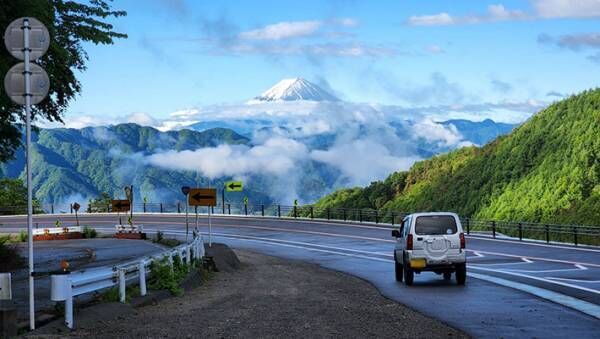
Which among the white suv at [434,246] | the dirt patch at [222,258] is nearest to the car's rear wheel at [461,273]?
the white suv at [434,246]

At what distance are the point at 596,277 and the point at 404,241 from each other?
550 cm

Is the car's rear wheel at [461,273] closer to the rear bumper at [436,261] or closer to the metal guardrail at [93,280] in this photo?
the rear bumper at [436,261]

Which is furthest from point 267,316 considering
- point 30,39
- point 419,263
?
point 419,263

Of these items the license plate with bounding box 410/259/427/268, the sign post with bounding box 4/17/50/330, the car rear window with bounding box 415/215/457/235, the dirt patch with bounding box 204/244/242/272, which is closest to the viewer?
the sign post with bounding box 4/17/50/330

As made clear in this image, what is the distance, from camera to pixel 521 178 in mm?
101250

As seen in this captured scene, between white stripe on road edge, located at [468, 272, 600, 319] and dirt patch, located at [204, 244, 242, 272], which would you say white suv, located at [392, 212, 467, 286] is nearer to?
white stripe on road edge, located at [468, 272, 600, 319]

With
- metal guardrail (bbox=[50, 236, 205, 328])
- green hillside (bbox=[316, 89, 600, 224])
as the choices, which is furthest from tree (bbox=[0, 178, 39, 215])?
metal guardrail (bbox=[50, 236, 205, 328])

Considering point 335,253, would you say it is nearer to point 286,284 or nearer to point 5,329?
point 286,284

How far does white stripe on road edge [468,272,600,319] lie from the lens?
17.0m

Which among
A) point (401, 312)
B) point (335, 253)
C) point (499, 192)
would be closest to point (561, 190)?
point (499, 192)

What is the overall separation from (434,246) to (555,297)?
4.50m

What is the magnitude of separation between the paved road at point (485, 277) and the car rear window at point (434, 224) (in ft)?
4.58

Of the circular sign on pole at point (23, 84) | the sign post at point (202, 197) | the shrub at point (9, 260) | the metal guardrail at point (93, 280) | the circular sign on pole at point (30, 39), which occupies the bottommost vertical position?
the shrub at point (9, 260)

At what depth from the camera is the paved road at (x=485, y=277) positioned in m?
15.3
